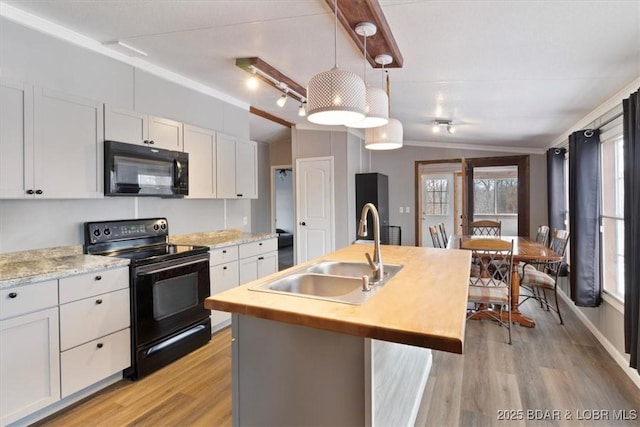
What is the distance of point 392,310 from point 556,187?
4.50 meters

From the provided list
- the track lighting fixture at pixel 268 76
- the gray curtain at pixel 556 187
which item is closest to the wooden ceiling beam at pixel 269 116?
the track lighting fixture at pixel 268 76

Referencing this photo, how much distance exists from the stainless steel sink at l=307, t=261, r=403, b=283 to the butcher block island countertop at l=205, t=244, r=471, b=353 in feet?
0.68

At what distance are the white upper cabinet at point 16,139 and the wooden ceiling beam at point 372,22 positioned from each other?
76.4 inches

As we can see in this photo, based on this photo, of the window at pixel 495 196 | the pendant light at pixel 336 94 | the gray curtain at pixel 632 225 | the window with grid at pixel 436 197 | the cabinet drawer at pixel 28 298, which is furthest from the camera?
the window with grid at pixel 436 197

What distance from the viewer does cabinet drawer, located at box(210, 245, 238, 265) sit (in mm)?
3220

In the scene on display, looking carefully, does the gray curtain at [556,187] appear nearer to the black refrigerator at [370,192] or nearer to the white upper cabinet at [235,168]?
the black refrigerator at [370,192]

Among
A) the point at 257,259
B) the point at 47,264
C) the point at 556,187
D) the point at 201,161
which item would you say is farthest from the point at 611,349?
the point at 47,264

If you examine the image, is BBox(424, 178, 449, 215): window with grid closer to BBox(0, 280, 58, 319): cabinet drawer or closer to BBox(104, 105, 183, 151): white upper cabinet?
BBox(104, 105, 183, 151): white upper cabinet

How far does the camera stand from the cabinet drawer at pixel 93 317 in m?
2.09

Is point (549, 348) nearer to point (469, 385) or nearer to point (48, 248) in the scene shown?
point (469, 385)

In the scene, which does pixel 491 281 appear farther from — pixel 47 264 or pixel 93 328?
pixel 47 264

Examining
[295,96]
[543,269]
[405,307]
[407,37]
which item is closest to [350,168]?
[295,96]

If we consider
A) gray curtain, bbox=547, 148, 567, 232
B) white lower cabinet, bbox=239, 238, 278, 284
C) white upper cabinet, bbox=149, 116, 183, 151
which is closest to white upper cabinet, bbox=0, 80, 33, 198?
white upper cabinet, bbox=149, 116, 183, 151

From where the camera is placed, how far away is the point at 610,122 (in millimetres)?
2980
